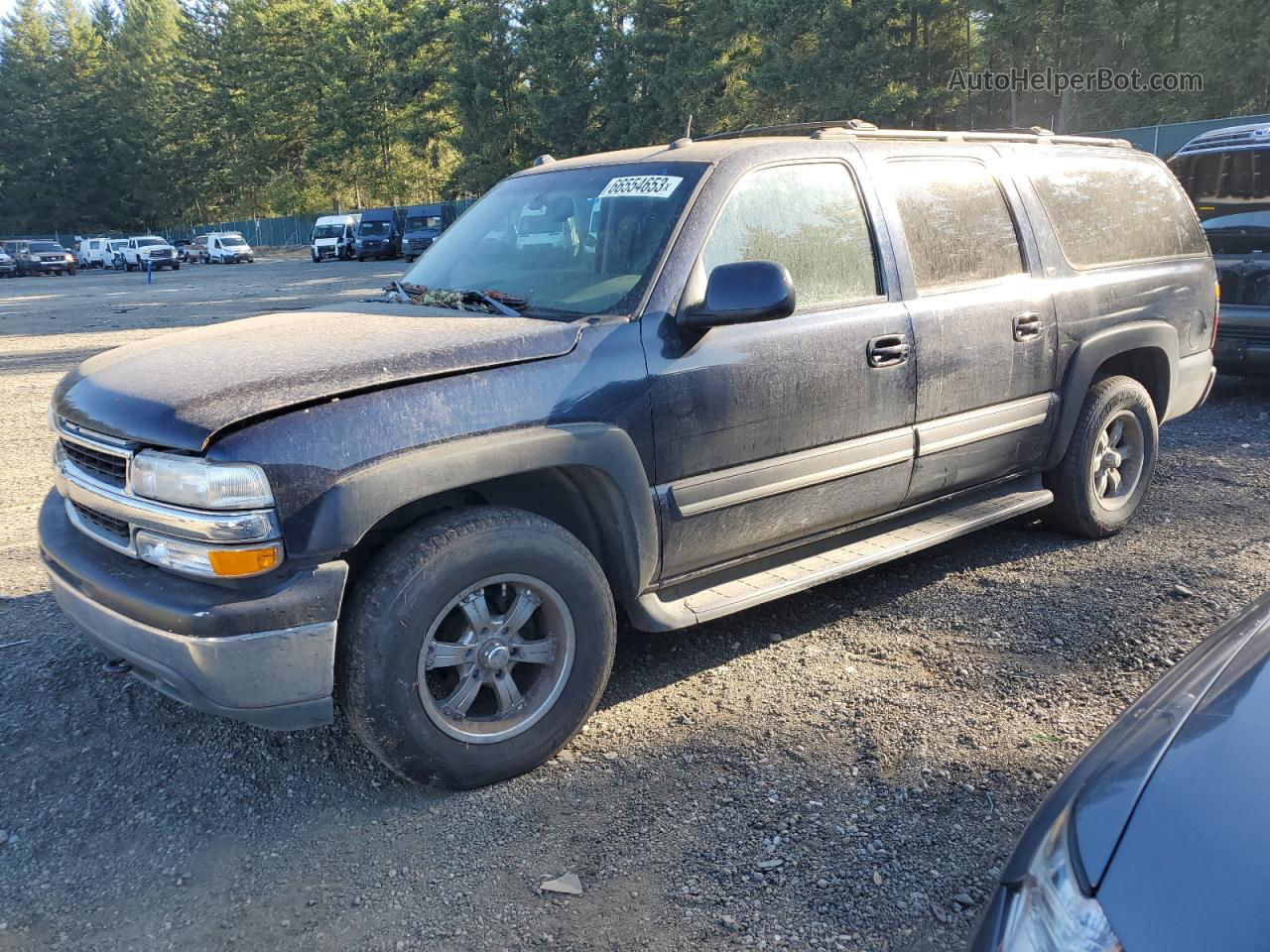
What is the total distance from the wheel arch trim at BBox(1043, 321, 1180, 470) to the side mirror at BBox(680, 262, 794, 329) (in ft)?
6.75

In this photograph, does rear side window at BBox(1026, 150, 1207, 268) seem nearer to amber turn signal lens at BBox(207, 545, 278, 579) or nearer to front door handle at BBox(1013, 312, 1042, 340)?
front door handle at BBox(1013, 312, 1042, 340)

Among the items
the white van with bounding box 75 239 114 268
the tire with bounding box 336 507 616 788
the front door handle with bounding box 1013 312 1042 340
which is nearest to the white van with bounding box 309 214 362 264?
the white van with bounding box 75 239 114 268

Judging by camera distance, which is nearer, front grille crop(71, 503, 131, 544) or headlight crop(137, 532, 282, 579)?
headlight crop(137, 532, 282, 579)

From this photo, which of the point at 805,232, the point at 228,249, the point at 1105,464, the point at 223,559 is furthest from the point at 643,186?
the point at 228,249

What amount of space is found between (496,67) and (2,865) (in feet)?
156

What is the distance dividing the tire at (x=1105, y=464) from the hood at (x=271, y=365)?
113 inches

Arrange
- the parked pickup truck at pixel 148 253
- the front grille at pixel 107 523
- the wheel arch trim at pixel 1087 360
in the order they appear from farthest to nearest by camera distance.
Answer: the parked pickup truck at pixel 148 253, the wheel arch trim at pixel 1087 360, the front grille at pixel 107 523

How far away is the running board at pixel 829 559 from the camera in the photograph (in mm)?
3455

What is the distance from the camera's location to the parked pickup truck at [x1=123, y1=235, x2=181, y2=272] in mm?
45625

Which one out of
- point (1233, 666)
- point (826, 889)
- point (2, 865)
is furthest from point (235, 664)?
point (1233, 666)

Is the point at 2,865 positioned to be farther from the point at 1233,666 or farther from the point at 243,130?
the point at 243,130
